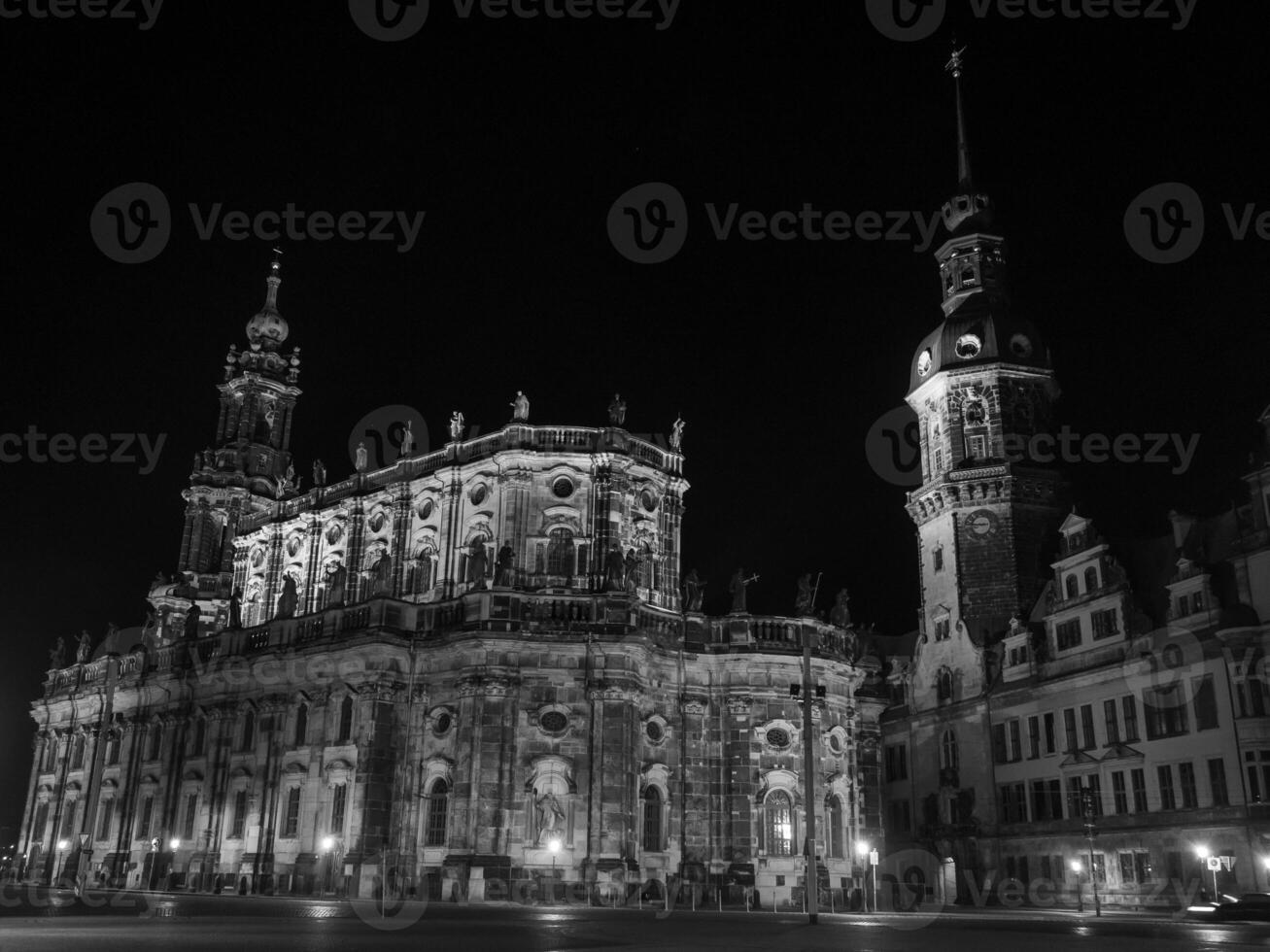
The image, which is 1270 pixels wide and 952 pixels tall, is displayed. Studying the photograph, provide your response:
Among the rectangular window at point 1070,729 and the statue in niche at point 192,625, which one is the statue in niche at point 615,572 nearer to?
the rectangular window at point 1070,729

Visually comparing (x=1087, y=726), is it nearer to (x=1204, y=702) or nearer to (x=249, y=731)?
(x=1204, y=702)

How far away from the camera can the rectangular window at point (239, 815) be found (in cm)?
5454

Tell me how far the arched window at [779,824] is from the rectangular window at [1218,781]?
16.4 meters

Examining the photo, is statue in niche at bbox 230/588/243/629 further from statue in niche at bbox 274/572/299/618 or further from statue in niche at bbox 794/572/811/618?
statue in niche at bbox 794/572/811/618

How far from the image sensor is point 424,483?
58.0 m

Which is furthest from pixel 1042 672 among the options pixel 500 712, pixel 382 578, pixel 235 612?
pixel 235 612

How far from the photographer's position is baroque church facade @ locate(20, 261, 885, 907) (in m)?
47.0

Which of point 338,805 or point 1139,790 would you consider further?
point 338,805

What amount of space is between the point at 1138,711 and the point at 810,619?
554 inches

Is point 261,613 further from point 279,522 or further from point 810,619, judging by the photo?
point 810,619

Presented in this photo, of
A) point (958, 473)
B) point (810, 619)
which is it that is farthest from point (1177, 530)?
point (810, 619)

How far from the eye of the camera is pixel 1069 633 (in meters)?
54.4

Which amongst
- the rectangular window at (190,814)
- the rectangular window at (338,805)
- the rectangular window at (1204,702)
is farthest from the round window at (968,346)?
the rectangular window at (190,814)

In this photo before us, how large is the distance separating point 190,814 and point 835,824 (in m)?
32.1
